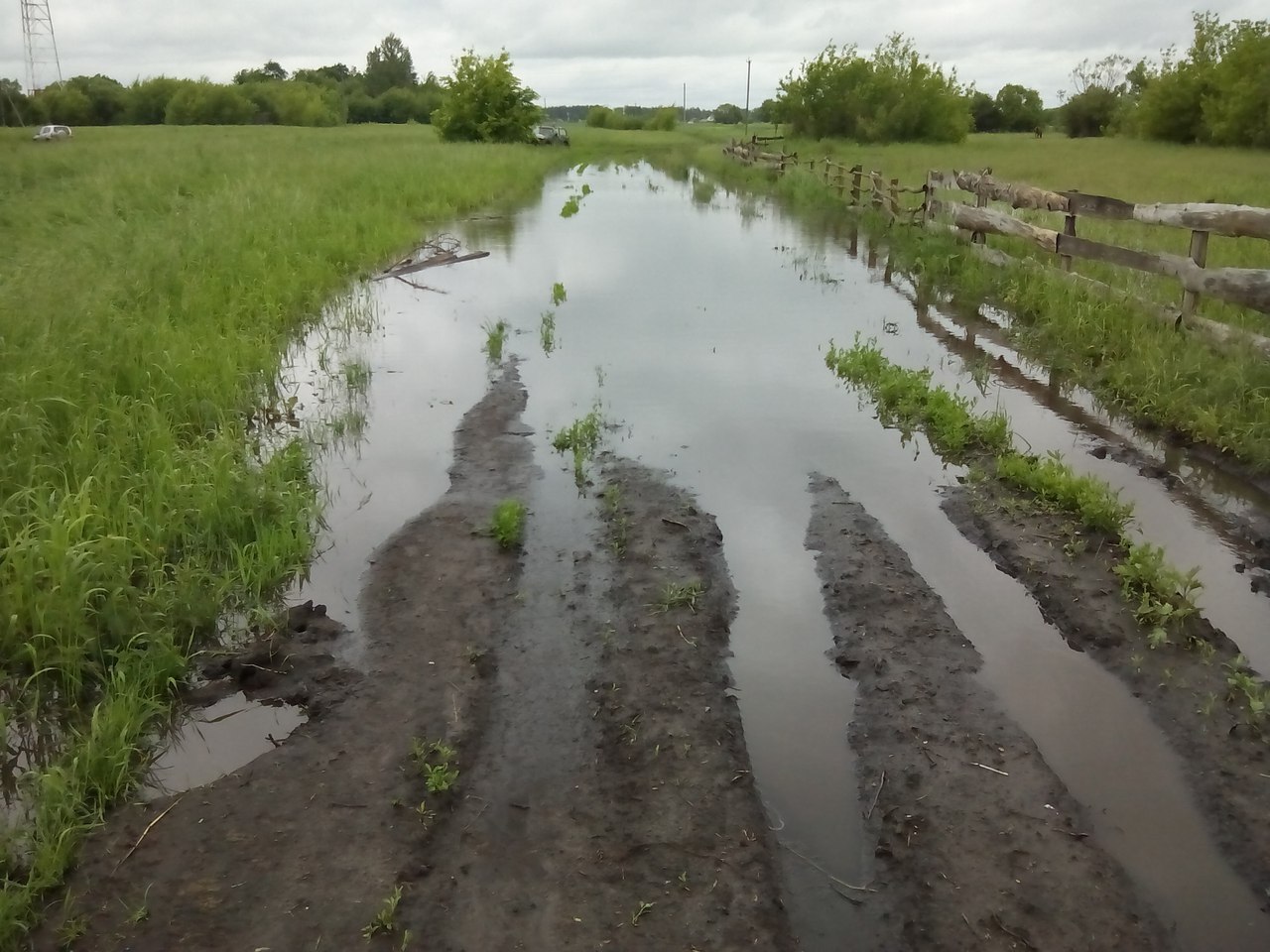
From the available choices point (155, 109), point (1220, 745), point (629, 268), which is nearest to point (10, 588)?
point (1220, 745)

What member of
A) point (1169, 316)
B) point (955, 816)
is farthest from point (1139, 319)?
point (955, 816)

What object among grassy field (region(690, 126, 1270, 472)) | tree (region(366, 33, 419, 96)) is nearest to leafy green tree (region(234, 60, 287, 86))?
tree (region(366, 33, 419, 96))

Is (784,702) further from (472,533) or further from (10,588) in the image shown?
(10,588)

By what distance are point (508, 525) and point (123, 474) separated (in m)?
2.57

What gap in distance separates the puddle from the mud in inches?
159

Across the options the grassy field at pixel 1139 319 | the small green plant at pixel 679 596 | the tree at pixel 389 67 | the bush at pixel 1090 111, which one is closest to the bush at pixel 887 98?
the bush at pixel 1090 111

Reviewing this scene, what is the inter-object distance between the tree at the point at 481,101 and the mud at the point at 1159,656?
47.9 metres

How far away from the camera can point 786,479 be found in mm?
7047

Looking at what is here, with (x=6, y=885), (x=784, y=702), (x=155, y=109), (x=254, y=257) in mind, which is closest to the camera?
(x=6, y=885)

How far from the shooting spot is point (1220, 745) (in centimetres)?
396

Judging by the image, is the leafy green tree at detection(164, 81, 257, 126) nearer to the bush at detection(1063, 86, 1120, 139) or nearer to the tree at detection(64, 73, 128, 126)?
the tree at detection(64, 73, 128, 126)

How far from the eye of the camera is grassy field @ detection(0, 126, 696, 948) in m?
4.04

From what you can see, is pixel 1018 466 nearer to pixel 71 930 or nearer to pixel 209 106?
pixel 71 930

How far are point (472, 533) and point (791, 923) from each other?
3.56 metres
